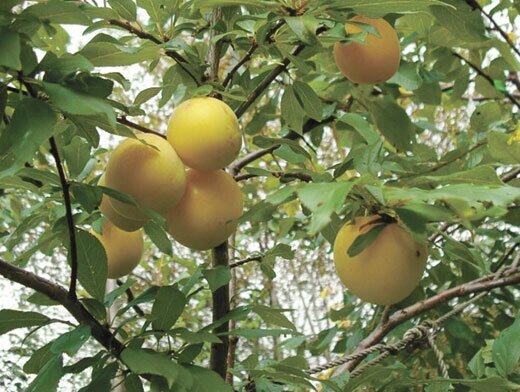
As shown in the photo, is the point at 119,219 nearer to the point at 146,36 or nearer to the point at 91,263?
the point at 91,263

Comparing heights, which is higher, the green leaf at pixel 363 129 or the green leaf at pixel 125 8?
the green leaf at pixel 125 8

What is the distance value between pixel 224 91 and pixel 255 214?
14cm

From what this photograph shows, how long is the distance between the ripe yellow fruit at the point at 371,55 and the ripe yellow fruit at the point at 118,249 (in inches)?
13.2

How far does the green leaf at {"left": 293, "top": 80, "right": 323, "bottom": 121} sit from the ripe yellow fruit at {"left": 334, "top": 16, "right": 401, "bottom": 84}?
0.18 feet

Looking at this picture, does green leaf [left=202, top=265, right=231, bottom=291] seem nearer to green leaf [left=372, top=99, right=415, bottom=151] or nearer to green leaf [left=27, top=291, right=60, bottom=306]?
green leaf [left=27, top=291, right=60, bottom=306]

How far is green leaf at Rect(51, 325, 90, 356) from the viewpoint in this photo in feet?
1.75

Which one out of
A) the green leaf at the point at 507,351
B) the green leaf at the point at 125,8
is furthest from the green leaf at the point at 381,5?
the green leaf at the point at 507,351

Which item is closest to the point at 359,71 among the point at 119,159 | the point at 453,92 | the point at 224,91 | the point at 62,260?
the point at 224,91

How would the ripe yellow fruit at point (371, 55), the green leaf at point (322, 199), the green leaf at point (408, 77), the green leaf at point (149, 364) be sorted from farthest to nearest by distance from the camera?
the green leaf at point (408, 77)
the ripe yellow fruit at point (371, 55)
the green leaf at point (149, 364)
the green leaf at point (322, 199)

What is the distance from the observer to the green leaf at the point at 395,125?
3.37 ft

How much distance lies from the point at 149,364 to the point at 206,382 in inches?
2.7

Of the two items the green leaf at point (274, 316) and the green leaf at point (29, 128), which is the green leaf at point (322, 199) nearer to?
the green leaf at point (29, 128)

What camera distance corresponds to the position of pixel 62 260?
10.7ft

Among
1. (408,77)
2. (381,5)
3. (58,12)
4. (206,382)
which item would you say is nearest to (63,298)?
(206,382)
